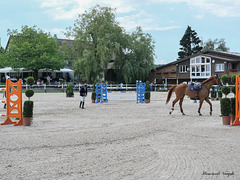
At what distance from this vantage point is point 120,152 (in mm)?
6816

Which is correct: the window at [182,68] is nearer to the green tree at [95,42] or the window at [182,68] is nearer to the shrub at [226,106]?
the green tree at [95,42]

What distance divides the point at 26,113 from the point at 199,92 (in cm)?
816

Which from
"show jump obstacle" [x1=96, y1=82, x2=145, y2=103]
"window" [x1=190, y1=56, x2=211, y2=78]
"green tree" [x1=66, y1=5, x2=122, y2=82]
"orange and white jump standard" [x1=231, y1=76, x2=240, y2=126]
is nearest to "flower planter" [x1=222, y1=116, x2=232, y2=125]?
"orange and white jump standard" [x1=231, y1=76, x2=240, y2=126]

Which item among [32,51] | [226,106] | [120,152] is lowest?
[120,152]

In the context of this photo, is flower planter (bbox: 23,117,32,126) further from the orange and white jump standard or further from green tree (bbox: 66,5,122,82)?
green tree (bbox: 66,5,122,82)

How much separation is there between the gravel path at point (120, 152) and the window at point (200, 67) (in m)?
42.6

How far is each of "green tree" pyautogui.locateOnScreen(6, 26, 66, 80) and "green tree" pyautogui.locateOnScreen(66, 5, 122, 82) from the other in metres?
5.01

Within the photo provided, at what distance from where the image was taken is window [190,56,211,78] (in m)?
51.7

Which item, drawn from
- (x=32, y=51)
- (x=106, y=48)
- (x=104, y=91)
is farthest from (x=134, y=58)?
(x=104, y=91)

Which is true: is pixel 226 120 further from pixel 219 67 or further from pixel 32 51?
pixel 32 51

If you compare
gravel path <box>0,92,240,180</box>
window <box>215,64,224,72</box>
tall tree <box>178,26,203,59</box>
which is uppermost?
tall tree <box>178,26,203,59</box>

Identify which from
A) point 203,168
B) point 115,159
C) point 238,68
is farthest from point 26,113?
point 238,68

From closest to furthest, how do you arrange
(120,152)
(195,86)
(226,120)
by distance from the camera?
(120,152) → (226,120) → (195,86)

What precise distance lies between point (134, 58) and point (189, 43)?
33.8 metres
